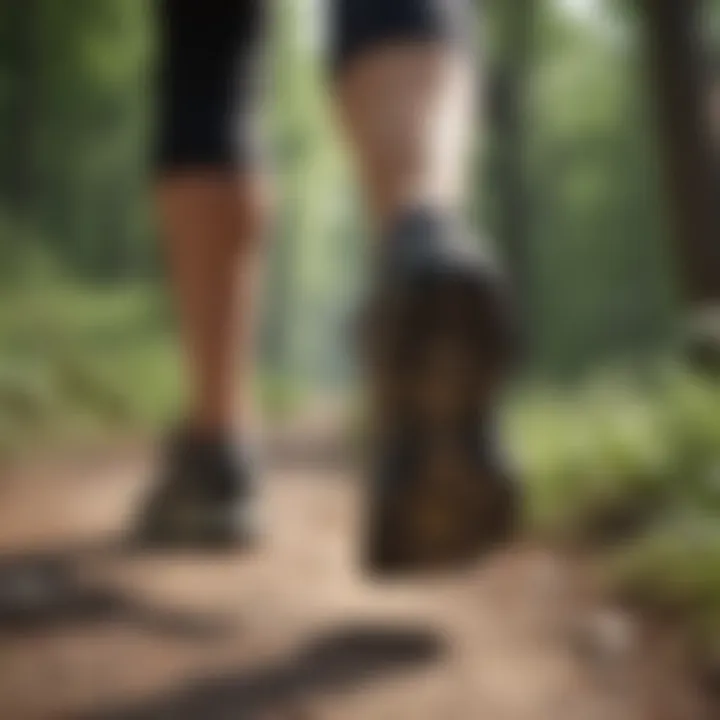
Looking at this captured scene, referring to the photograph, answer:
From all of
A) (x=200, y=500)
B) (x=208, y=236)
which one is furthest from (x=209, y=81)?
(x=200, y=500)

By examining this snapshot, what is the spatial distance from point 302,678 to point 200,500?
113 millimetres

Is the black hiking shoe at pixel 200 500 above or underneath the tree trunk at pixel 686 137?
underneath

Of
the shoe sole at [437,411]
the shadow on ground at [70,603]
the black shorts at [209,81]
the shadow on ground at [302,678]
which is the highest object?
the black shorts at [209,81]

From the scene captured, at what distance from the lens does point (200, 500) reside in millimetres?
622

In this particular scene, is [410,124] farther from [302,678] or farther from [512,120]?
[302,678]

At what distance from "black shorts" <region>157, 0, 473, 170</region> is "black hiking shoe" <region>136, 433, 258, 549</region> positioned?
144mm

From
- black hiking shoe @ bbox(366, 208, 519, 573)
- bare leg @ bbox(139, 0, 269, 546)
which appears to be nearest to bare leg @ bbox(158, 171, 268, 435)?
bare leg @ bbox(139, 0, 269, 546)

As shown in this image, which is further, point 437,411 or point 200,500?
point 200,500

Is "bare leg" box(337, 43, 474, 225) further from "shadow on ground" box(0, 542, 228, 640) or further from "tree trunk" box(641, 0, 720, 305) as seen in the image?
"shadow on ground" box(0, 542, 228, 640)

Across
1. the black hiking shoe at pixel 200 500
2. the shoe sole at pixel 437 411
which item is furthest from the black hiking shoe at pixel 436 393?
the black hiking shoe at pixel 200 500

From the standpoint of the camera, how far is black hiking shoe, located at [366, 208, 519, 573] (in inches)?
18.3

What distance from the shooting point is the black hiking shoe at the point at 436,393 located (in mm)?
466

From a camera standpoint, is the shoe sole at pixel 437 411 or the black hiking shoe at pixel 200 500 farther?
the black hiking shoe at pixel 200 500

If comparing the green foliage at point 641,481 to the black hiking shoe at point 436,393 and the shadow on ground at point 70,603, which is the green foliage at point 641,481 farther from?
the shadow on ground at point 70,603
